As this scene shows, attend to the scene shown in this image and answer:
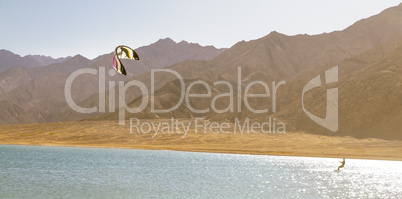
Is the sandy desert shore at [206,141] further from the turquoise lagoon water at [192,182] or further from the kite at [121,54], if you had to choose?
the kite at [121,54]

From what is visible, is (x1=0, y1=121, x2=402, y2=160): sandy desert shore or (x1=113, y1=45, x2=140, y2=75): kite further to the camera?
(x1=0, y1=121, x2=402, y2=160): sandy desert shore

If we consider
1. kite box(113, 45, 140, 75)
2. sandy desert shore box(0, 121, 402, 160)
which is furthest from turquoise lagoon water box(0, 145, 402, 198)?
sandy desert shore box(0, 121, 402, 160)

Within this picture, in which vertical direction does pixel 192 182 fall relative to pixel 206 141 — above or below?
above

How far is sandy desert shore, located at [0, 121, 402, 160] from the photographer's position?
79188mm

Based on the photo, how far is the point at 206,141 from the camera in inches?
3974

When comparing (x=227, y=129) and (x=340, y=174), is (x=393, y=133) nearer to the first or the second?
(x=227, y=129)

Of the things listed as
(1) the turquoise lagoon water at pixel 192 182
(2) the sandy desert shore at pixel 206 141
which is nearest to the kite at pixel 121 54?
(1) the turquoise lagoon water at pixel 192 182

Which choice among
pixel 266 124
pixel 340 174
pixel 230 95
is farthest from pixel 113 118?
pixel 340 174

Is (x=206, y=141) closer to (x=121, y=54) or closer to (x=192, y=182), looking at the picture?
(x=192, y=182)

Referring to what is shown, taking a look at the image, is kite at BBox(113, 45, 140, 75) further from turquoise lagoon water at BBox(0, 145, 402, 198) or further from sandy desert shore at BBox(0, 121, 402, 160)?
sandy desert shore at BBox(0, 121, 402, 160)

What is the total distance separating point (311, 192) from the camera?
32844 millimetres

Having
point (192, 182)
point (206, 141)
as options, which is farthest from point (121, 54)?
point (206, 141)

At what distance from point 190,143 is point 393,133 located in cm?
5092

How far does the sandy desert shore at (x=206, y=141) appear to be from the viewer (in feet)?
260
